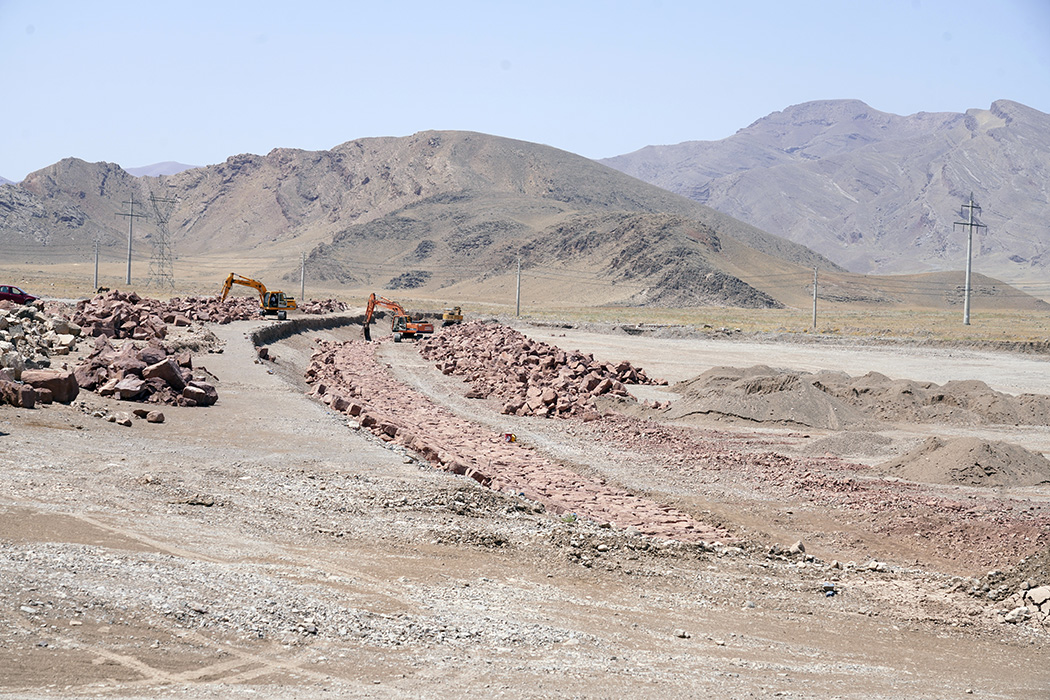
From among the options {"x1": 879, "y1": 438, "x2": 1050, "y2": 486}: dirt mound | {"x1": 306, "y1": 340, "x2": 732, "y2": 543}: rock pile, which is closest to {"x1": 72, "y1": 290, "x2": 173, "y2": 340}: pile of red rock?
{"x1": 306, "y1": 340, "x2": 732, "y2": 543}: rock pile

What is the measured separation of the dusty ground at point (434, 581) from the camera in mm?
6961

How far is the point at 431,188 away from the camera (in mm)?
183125

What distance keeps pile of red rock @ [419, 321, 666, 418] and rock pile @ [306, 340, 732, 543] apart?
7.10 ft

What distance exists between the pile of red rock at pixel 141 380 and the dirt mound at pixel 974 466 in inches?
504

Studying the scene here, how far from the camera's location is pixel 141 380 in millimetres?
18297

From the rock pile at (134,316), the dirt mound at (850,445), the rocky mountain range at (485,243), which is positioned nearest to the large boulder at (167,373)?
the rock pile at (134,316)

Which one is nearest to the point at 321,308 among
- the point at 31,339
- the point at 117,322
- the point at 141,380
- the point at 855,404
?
the point at 117,322

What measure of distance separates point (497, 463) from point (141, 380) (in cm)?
676

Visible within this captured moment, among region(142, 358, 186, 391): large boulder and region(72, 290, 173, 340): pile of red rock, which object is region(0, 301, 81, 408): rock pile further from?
region(142, 358, 186, 391): large boulder

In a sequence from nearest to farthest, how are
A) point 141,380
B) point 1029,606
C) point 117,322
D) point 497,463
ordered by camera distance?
1. point 1029,606
2. point 497,463
3. point 141,380
4. point 117,322

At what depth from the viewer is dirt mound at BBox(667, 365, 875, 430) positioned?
23.0 meters

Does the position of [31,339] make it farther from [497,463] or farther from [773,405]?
[773,405]

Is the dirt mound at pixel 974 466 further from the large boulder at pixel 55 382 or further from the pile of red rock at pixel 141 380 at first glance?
the large boulder at pixel 55 382

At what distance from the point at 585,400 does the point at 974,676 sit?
58.5 ft
